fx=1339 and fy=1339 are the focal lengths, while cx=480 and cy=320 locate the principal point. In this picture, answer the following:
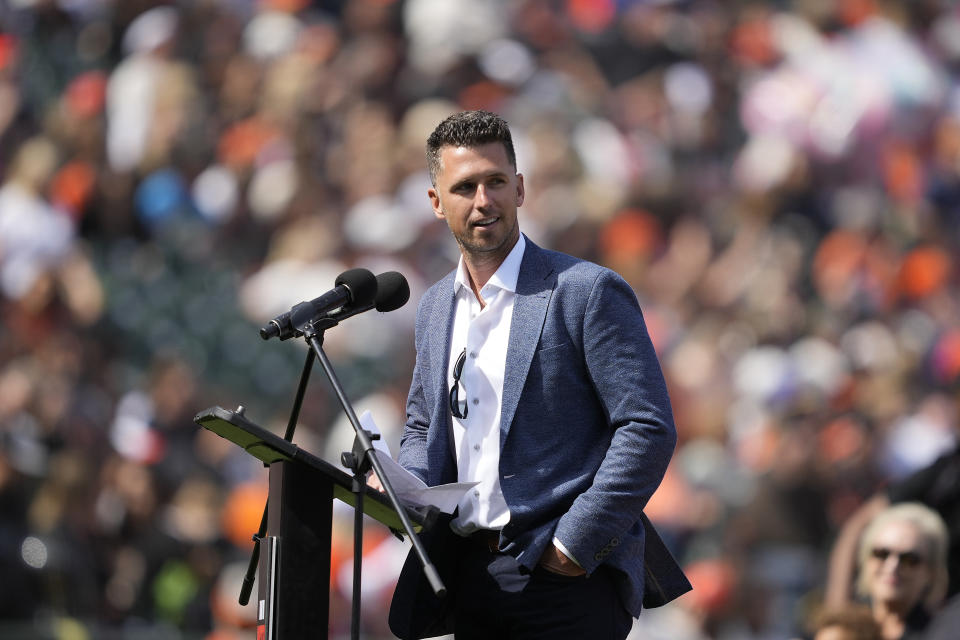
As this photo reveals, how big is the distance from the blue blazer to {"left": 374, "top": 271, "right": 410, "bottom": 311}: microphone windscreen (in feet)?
0.58

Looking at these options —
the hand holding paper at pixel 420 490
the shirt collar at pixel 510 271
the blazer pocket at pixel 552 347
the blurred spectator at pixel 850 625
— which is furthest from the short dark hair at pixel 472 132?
the blurred spectator at pixel 850 625

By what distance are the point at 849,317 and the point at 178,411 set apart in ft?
14.5

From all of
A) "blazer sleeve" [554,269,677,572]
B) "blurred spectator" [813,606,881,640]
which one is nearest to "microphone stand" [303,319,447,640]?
"blazer sleeve" [554,269,677,572]

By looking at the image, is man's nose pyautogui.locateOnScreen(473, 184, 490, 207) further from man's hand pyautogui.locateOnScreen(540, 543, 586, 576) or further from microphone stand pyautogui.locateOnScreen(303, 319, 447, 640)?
man's hand pyautogui.locateOnScreen(540, 543, 586, 576)

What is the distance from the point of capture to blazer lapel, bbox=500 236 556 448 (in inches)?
117

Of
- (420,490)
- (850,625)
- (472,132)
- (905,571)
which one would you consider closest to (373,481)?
(420,490)

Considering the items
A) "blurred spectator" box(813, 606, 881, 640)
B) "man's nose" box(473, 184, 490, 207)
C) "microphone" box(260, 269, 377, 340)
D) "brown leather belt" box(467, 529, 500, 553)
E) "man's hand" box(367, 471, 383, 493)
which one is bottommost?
"blurred spectator" box(813, 606, 881, 640)

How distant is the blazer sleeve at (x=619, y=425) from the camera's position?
2.84 metres

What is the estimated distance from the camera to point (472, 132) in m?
3.04

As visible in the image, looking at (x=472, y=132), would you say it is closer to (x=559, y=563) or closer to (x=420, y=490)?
(x=420, y=490)

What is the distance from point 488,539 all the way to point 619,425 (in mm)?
399

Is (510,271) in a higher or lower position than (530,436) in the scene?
higher

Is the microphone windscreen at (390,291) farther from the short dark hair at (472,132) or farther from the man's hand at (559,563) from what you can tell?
the man's hand at (559,563)

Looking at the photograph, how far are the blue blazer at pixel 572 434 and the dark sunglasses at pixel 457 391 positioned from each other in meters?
0.02
